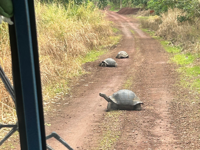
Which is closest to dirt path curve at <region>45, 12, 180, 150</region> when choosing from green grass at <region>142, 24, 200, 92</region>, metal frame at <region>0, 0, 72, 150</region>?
green grass at <region>142, 24, 200, 92</region>

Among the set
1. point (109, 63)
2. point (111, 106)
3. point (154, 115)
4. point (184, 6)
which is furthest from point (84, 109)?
point (184, 6)

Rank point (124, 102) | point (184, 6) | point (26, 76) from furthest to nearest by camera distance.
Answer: point (184, 6), point (124, 102), point (26, 76)

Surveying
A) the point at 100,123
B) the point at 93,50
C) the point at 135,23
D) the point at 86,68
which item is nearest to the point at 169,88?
the point at 100,123

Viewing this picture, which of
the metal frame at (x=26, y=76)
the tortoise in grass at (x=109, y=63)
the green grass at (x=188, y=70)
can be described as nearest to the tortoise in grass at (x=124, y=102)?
the green grass at (x=188, y=70)

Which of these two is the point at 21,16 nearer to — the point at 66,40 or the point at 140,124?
the point at 140,124

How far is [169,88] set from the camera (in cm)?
455

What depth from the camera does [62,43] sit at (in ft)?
20.5

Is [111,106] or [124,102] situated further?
[111,106]

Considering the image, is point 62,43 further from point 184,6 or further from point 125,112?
point 184,6

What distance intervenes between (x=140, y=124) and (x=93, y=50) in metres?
6.10

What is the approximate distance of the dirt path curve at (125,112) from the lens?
2.52 meters

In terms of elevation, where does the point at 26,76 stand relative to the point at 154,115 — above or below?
above

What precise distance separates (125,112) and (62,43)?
328 centimetres

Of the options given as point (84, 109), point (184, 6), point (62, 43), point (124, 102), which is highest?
point (184, 6)
